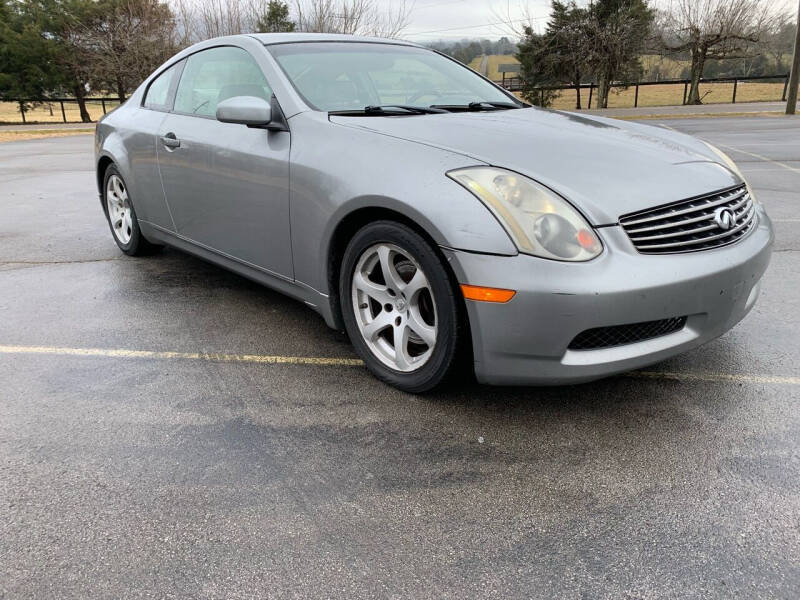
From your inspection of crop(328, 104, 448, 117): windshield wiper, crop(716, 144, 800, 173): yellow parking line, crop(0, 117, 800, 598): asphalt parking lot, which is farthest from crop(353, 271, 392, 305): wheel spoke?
crop(716, 144, 800, 173): yellow parking line

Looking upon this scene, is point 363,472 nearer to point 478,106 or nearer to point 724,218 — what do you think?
point 724,218

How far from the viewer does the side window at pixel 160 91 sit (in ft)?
14.6

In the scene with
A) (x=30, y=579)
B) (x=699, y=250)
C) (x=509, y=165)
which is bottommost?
(x=30, y=579)

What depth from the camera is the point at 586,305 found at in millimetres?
2314

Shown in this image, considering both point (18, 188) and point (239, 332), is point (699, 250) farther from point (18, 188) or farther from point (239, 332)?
point (18, 188)

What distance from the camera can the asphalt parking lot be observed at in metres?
1.87

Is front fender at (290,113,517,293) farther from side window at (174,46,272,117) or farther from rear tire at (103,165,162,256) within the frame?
rear tire at (103,165,162,256)

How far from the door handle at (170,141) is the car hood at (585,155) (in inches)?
53.4

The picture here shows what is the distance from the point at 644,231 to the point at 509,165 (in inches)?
22.6

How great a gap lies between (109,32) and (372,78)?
3387 cm

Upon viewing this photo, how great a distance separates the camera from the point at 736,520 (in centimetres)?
206

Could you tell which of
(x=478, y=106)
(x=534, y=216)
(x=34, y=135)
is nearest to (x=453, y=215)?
(x=534, y=216)

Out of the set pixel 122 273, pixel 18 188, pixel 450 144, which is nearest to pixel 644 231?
pixel 450 144

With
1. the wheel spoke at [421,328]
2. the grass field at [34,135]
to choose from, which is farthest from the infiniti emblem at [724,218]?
the grass field at [34,135]
